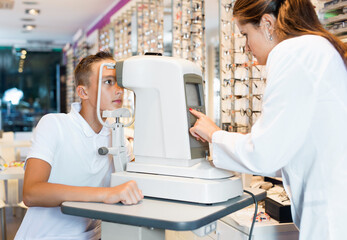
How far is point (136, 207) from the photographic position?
1.30m

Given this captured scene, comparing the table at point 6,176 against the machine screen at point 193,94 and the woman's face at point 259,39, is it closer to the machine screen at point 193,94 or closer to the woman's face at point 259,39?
the machine screen at point 193,94

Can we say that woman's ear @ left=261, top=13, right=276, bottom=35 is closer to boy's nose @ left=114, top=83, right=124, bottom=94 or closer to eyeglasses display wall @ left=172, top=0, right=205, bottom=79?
boy's nose @ left=114, top=83, right=124, bottom=94

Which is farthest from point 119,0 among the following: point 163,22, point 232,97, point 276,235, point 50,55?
point 50,55

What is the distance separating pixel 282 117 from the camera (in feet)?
3.87

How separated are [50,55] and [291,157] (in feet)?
40.0

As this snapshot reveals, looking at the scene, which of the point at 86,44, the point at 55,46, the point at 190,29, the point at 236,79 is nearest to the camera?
the point at 236,79

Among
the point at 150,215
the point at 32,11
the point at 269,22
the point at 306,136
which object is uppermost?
the point at 32,11

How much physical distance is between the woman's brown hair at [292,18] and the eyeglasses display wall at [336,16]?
2.42 ft

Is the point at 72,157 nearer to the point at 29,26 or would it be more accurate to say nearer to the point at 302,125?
the point at 302,125

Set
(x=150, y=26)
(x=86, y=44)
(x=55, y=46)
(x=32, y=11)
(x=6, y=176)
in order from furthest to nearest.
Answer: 1. (x=55, y=46)
2. (x=86, y=44)
3. (x=32, y=11)
4. (x=150, y=26)
5. (x=6, y=176)

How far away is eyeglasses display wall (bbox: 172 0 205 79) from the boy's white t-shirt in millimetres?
1809

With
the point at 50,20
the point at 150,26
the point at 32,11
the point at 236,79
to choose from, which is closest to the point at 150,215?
the point at 236,79

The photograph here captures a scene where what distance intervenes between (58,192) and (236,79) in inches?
68.3

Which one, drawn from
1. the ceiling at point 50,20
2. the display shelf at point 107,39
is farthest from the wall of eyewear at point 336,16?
the ceiling at point 50,20
